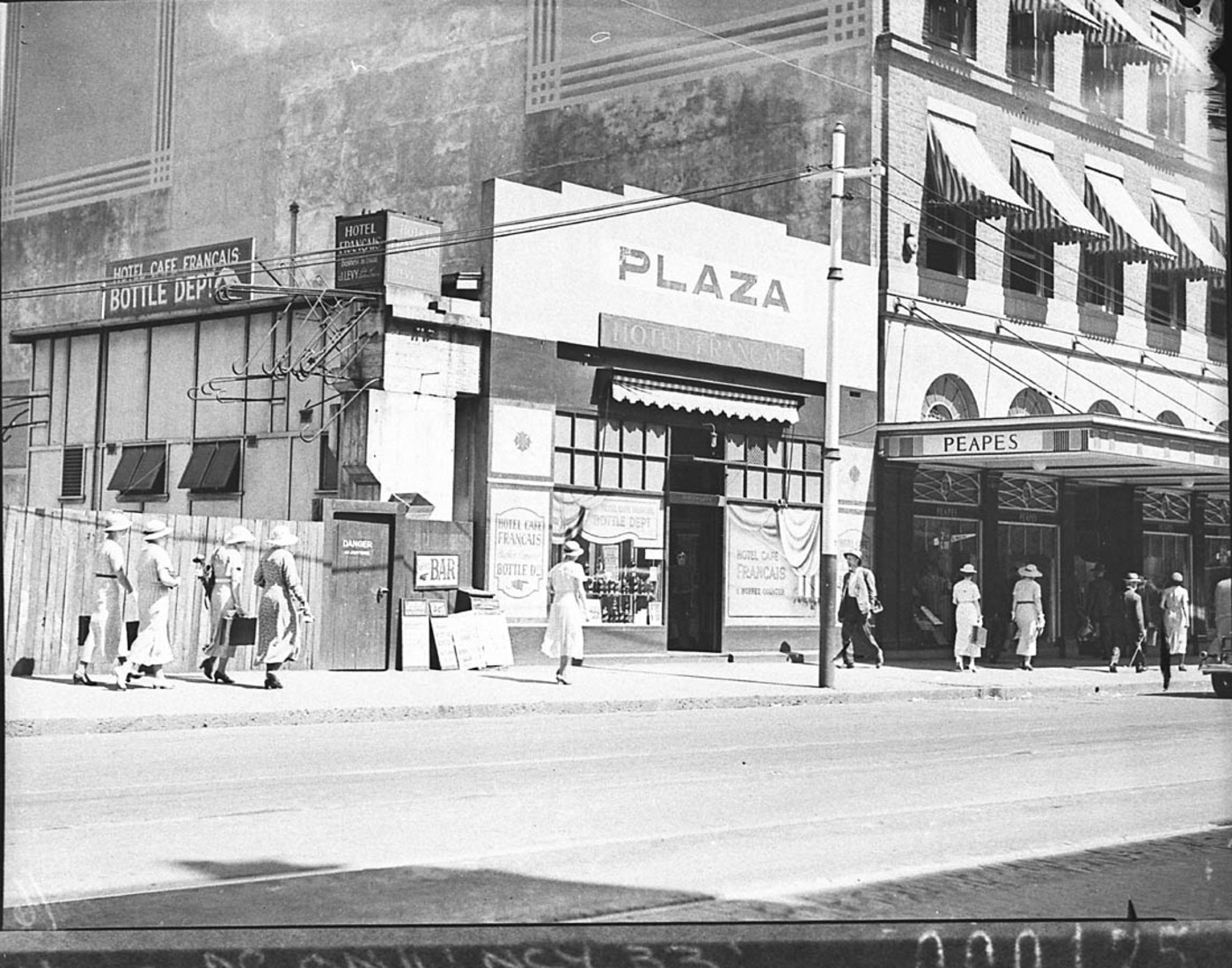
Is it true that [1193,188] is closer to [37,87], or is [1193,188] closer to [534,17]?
[534,17]

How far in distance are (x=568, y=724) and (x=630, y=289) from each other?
8166 millimetres

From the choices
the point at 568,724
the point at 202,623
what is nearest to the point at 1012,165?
the point at 568,724

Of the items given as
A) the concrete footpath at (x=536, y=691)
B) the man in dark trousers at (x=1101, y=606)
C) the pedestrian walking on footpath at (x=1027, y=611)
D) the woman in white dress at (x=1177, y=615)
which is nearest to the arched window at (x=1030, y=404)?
the concrete footpath at (x=536, y=691)

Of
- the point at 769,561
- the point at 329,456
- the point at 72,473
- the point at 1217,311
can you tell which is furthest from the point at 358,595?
the point at 1217,311

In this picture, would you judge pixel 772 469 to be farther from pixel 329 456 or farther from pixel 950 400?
pixel 950 400

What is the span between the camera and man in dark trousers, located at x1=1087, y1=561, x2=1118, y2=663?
5.66 meters

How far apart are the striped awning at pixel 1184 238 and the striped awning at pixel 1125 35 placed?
415 mm

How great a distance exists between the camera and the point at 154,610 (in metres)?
14.0

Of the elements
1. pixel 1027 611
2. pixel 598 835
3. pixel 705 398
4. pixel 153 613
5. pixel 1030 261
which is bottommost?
pixel 598 835

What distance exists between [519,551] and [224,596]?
4444 millimetres

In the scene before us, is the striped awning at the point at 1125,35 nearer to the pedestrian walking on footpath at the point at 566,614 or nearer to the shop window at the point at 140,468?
the shop window at the point at 140,468

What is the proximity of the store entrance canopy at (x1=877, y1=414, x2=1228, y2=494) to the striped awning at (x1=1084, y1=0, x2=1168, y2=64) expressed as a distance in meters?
1.15

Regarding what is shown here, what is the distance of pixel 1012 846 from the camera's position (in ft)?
17.3

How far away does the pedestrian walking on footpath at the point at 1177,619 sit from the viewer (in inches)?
189
